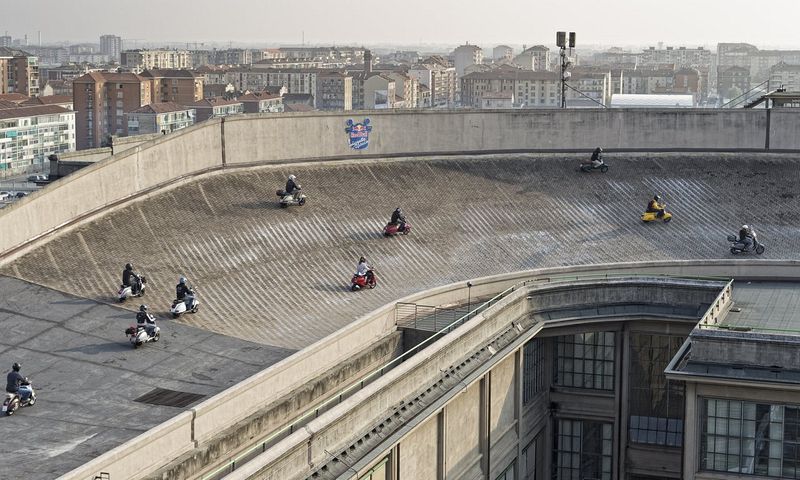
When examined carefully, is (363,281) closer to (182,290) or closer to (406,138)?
(182,290)

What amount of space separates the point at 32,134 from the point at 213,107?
3497cm

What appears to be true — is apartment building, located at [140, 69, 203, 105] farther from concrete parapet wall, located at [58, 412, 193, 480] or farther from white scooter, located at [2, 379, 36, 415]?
concrete parapet wall, located at [58, 412, 193, 480]

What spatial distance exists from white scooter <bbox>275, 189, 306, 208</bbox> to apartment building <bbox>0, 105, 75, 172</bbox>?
10910 cm

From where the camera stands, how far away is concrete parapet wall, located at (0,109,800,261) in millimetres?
36781

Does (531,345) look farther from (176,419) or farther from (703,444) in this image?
(176,419)

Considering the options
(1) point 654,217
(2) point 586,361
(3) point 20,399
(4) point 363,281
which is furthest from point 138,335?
(1) point 654,217

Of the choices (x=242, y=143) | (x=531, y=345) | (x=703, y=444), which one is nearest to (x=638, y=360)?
(x=531, y=345)

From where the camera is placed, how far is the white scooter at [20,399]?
23297 millimetres

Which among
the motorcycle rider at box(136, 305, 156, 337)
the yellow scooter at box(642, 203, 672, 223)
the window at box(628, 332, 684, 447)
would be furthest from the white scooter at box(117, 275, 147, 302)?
the yellow scooter at box(642, 203, 672, 223)

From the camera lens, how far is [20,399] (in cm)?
2367

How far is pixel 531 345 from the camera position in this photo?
34.9 meters

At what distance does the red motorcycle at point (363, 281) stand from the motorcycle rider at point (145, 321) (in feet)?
24.9

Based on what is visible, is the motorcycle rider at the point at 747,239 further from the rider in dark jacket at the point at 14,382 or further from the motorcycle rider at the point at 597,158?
the rider in dark jacket at the point at 14,382

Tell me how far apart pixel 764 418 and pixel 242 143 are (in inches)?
811
